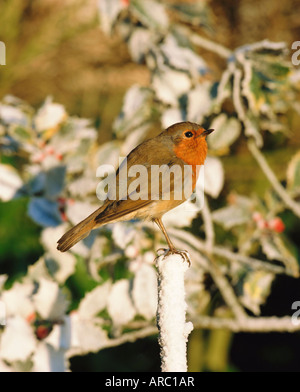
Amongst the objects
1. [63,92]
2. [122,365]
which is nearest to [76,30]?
[63,92]

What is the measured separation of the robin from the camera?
0.97 meters

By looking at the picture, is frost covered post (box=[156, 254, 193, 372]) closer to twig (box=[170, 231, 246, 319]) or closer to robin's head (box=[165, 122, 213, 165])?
robin's head (box=[165, 122, 213, 165])

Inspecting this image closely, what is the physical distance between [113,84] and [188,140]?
4.06 ft

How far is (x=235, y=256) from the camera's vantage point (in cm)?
132

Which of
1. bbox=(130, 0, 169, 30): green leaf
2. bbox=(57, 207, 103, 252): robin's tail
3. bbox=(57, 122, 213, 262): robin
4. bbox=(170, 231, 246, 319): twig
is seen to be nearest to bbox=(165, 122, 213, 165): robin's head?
bbox=(57, 122, 213, 262): robin

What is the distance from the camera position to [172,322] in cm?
76

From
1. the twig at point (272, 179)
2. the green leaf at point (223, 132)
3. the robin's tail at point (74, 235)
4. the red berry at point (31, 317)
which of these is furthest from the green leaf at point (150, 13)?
the red berry at point (31, 317)

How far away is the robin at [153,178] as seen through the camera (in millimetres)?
975

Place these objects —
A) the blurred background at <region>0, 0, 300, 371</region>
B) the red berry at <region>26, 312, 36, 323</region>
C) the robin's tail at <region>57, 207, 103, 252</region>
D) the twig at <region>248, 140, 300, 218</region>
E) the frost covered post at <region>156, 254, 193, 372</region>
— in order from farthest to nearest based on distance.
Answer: the blurred background at <region>0, 0, 300, 371</region>, the twig at <region>248, 140, 300, 218</region>, the red berry at <region>26, 312, 36, 323</region>, the robin's tail at <region>57, 207, 103, 252</region>, the frost covered post at <region>156, 254, 193, 372</region>

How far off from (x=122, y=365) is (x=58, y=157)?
0.81 meters

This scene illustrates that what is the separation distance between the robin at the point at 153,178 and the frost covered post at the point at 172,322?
23 centimetres

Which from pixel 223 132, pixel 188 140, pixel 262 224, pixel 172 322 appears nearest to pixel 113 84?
pixel 223 132

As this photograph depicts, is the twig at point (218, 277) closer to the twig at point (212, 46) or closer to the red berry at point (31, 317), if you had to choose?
the red berry at point (31, 317)
